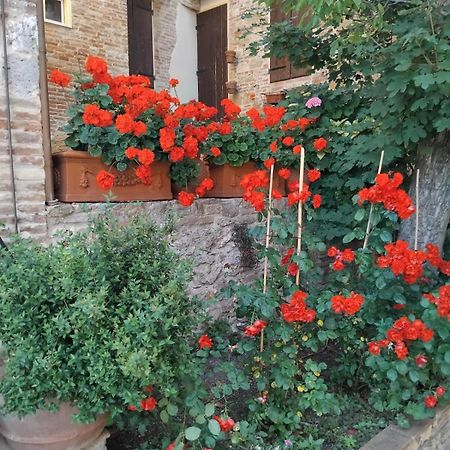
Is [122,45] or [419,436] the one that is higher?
[122,45]

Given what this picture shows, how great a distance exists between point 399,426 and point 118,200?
208 centimetres

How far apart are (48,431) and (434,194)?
8.95 ft

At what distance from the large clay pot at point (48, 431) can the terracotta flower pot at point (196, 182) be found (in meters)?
1.76

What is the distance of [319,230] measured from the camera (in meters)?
3.57

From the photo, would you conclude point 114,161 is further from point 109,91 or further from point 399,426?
point 399,426

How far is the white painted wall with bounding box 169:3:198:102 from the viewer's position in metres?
8.96

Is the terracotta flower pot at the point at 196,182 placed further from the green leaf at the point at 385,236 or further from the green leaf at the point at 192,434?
the green leaf at the point at 192,434

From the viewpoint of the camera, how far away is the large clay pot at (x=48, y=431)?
1555 millimetres

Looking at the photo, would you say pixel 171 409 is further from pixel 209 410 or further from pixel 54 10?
pixel 54 10

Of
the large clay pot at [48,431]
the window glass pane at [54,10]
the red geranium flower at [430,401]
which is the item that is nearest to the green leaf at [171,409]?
the large clay pot at [48,431]

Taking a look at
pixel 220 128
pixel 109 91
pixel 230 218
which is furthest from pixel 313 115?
pixel 109 91

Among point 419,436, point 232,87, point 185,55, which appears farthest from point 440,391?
point 185,55

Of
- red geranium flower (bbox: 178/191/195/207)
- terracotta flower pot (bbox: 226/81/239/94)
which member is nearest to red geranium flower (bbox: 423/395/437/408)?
red geranium flower (bbox: 178/191/195/207)

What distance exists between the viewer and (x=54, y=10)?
7.07m
